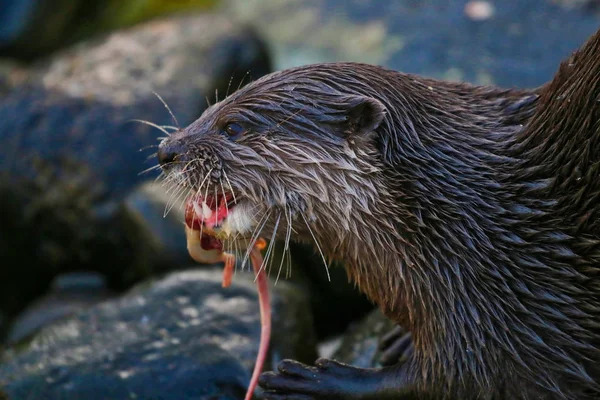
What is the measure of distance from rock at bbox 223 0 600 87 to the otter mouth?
8.23 ft

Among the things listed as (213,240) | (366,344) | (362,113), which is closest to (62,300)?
(366,344)

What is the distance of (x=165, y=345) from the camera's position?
3344 mm

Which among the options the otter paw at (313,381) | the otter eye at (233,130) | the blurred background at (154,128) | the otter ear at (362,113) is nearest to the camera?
the otter ear at (362,113)

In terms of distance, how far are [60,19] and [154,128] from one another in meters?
2.38

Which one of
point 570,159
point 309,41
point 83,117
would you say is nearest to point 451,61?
point 309,41

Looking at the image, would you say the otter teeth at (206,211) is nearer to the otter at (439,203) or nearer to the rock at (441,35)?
the otter at (439,203)

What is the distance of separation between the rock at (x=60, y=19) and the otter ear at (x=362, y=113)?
14.4 ft

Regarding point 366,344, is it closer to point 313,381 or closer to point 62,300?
point 313,381

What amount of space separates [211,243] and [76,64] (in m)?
3.06

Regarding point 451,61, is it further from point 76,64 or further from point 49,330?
point 49,330

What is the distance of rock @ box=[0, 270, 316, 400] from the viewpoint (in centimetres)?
320

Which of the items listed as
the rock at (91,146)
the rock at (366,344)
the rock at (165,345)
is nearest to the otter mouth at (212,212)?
the rock at (165,345)

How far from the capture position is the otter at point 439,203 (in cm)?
254

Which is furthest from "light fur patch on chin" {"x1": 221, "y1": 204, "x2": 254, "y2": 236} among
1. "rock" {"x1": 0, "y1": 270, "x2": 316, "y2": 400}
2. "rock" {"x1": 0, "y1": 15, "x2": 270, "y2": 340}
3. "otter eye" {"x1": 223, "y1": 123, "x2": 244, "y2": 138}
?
"rock" {"x1": 0, "y1": 15, "x2": 270, "y2": 340}
